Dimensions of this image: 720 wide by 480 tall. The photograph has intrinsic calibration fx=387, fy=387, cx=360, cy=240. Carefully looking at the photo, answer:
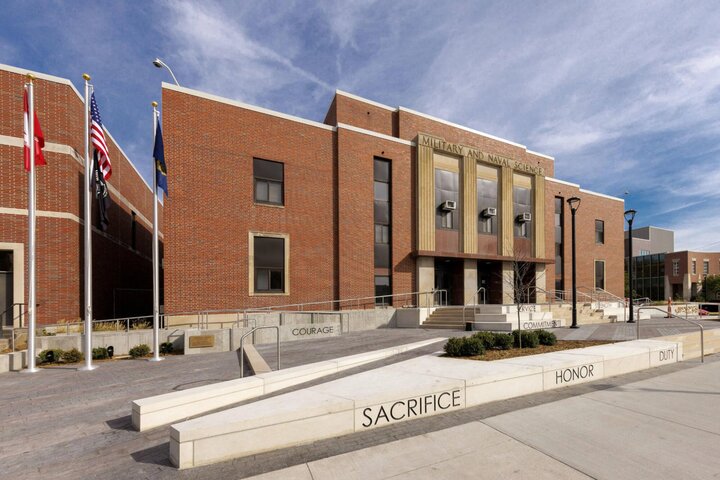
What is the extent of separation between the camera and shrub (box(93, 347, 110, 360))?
1382 centimetres

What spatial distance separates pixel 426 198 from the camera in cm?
2602

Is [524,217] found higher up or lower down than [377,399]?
higher up

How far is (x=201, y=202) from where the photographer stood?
19516 millimetres

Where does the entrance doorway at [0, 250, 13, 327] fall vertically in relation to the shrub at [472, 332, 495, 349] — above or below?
above

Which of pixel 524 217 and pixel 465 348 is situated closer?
pixel 465 348

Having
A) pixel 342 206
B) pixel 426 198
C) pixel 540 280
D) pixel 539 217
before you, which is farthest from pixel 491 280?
pixel 342 206

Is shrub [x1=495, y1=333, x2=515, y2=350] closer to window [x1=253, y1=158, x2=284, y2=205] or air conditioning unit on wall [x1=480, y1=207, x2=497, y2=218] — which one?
window [x1=253, y1=158, x2=284, y2=205]

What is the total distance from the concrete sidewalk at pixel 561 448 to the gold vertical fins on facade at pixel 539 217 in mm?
25918

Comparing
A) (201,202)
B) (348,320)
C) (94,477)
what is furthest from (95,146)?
(348,320)

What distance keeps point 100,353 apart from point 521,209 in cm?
2884

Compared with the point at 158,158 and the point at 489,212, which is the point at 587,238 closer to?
the point at 489,212

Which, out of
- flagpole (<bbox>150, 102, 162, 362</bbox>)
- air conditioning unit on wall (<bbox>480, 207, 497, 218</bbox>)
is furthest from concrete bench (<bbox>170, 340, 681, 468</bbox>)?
air conditioning unit on wall (<bbox>480, 207, 497, 218</bbox>)

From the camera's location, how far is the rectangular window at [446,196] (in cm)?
2672

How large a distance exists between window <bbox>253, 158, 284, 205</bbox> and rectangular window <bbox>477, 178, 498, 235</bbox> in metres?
15.0
